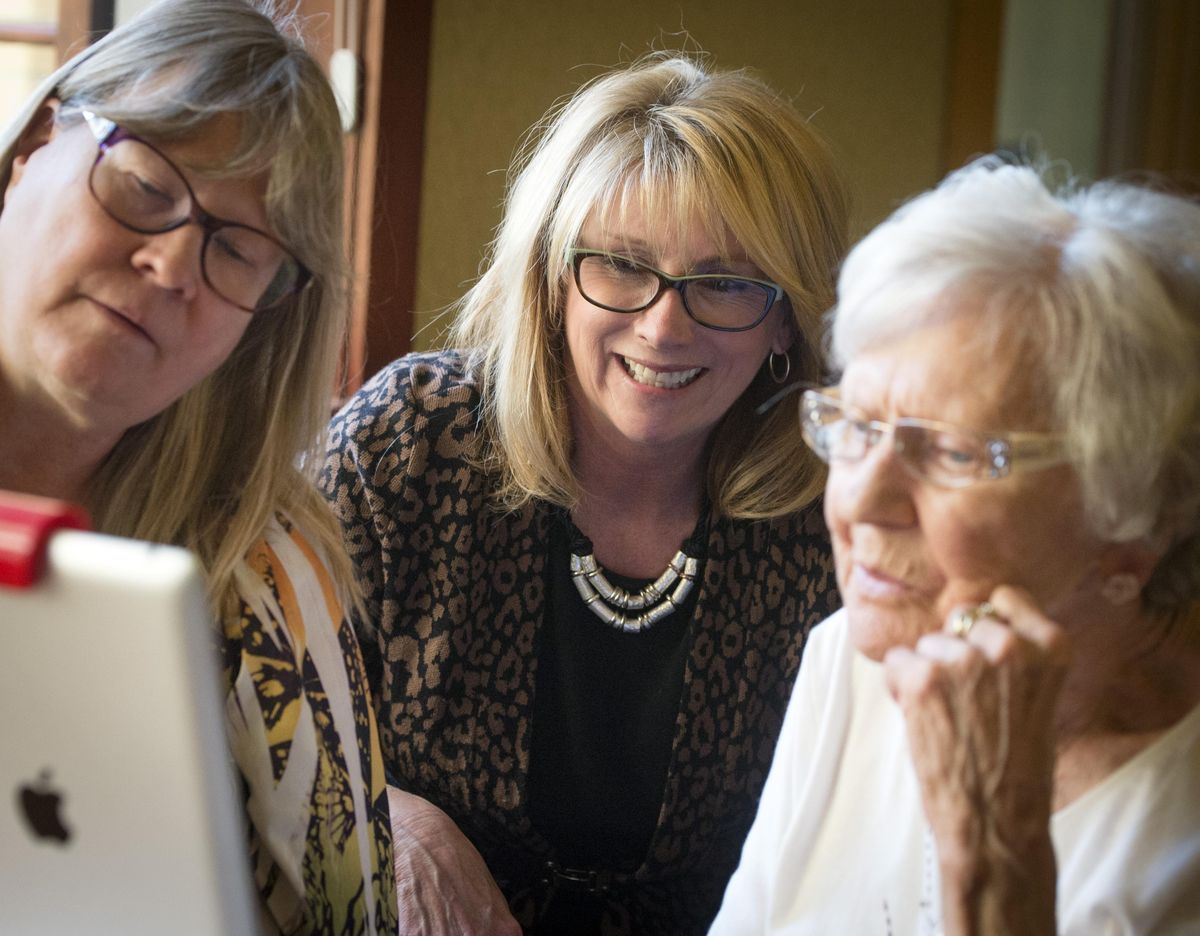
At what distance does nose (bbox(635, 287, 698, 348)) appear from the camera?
70.1 inches

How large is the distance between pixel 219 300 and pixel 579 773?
0.95 meters

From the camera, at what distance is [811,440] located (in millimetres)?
1244

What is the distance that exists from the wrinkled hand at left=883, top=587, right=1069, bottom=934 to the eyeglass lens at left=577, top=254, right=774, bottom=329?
836 mm

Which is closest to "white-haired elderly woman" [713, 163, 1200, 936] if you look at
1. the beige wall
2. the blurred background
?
the blurred background

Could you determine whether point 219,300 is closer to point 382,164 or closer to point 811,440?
point 811,440

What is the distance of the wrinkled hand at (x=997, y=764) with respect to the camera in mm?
1043

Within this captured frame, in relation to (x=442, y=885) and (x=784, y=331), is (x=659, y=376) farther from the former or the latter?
(x=442, y=885)

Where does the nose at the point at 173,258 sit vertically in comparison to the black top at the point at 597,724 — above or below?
above

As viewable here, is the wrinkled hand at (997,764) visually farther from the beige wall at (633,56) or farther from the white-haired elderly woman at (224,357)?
the beige wall at (633,56)

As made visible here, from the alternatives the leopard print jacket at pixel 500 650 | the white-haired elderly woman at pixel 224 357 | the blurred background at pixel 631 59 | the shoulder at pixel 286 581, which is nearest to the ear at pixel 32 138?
the white-haired elderly woman at pixel 224 357

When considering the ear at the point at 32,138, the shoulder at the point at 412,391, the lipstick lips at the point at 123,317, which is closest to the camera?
the lipstick lips at the point at 123,317

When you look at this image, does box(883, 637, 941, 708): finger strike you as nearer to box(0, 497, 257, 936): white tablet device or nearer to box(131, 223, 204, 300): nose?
box(0, 497, 257, 936): white tablet device

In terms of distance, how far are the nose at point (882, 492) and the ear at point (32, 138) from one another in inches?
33.6

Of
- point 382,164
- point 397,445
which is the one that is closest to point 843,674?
point 397,445
